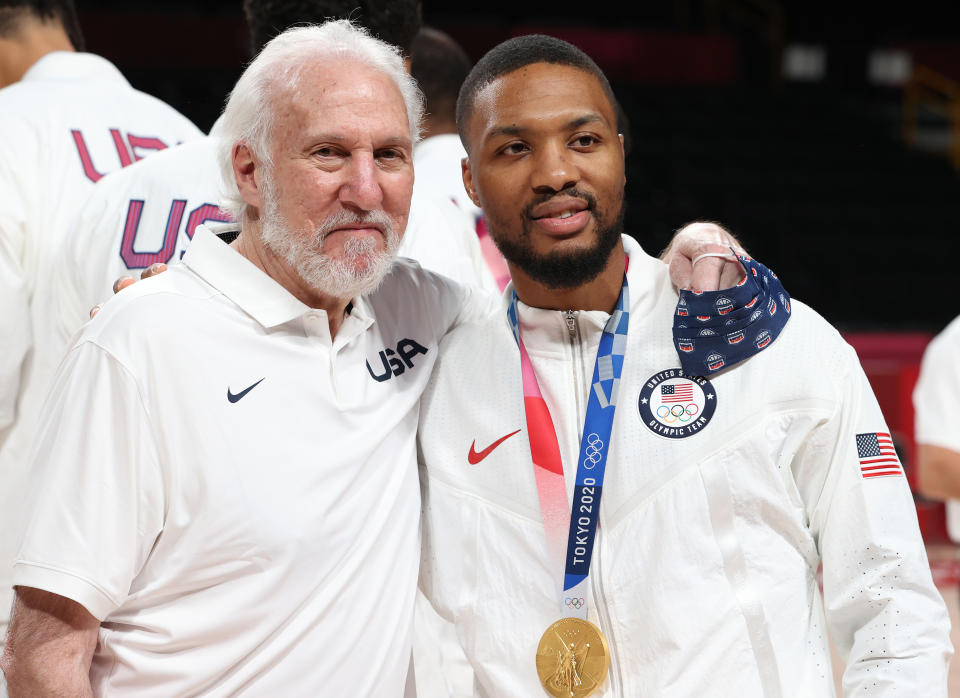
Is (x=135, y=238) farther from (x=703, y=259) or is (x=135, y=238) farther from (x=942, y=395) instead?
(x=942, y=395)

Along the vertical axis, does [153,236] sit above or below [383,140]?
below

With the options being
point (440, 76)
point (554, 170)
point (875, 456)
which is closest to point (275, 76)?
point (554, 170)

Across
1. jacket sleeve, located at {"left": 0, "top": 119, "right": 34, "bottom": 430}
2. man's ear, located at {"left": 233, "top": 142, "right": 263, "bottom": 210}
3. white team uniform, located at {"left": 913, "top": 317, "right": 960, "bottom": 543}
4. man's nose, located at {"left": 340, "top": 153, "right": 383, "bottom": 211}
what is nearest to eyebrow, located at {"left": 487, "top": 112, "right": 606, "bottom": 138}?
man's nose, located at {"left": 340, "top": 153, "right": 383, "bottom": 211}

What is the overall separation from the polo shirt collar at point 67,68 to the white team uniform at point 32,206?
0.20 feet

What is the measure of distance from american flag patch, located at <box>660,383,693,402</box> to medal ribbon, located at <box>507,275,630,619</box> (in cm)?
9

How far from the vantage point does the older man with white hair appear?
6.24ft

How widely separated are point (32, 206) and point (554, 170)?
4.73ft

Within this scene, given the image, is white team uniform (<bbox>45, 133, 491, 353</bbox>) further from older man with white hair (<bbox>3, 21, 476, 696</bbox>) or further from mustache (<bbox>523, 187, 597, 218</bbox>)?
mustache (<bbox>523, 187, 597, 218</bbox>)

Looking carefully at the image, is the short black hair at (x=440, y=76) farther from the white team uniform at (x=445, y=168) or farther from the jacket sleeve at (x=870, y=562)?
the jacket sleeve at (x=870, y=562)

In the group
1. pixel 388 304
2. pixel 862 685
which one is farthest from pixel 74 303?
pixel 862 685

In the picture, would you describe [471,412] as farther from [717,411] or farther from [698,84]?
[698,84]

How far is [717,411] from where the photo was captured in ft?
6.92

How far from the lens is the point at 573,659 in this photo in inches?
80.8

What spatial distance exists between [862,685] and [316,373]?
1140mm
